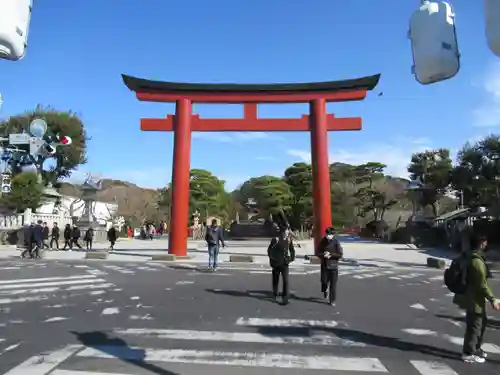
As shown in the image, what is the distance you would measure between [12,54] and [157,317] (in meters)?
5.59

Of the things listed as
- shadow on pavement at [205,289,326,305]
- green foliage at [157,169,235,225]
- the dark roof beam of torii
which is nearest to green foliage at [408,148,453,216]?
the dark roof beam of torii

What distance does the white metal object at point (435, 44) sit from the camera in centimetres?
421

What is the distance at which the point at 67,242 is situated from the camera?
2770cm

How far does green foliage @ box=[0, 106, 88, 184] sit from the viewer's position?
47.3 meters

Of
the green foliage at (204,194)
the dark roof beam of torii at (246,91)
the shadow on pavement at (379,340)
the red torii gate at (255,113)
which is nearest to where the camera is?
the shadow on pavement at (379,340)

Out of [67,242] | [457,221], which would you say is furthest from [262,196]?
[67,242]

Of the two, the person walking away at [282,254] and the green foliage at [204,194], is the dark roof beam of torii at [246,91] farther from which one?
the green foliage at [204,194]

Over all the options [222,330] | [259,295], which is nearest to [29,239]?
[259,295]

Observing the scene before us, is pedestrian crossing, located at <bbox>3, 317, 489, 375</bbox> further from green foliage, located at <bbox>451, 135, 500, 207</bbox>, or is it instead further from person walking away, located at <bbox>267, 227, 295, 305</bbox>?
green foliage, located at <bbox>451, 135, 500, 207</bbox>

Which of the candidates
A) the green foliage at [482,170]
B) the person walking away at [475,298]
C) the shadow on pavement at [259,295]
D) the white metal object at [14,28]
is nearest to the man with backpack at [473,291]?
the person walking away at [475,298]

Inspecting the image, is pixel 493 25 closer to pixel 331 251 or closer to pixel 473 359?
pixel 473 359

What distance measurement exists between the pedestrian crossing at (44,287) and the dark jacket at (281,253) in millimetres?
4374

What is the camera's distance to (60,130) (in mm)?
48000

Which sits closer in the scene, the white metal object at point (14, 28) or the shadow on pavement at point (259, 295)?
the white metal object at point (14, 28)
